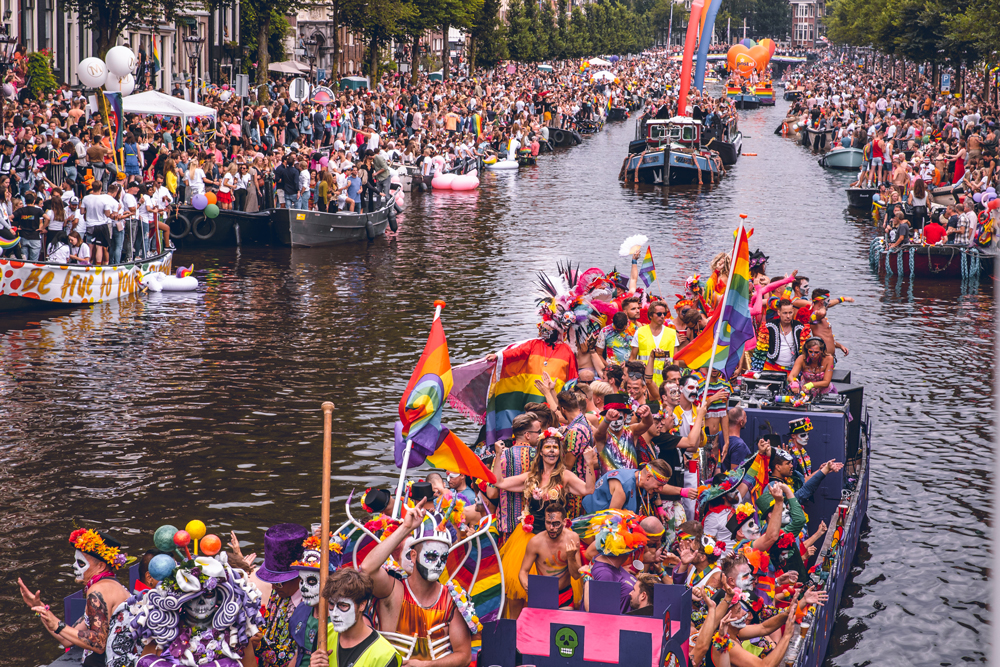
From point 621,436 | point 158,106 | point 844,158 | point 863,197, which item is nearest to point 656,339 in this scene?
point 621,436

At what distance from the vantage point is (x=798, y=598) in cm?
845

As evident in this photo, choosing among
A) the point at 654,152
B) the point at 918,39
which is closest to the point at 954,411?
the point at 654,152

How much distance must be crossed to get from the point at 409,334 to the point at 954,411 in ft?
27.5

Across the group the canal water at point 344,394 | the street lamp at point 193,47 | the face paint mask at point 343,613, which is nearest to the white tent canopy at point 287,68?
the street lamp at point 193,47

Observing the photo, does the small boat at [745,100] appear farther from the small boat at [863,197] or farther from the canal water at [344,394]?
the canal water at [344,394]

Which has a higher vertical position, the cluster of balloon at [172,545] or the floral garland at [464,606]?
the cluster of balloon at [172,545]

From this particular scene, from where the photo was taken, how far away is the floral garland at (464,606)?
683cm

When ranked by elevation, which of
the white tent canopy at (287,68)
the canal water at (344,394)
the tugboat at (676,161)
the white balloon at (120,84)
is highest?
the white tent canopy at (287,68)

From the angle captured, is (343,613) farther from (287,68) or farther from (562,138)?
(562,138)

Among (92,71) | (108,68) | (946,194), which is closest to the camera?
(92,71)

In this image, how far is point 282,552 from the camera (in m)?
6.88

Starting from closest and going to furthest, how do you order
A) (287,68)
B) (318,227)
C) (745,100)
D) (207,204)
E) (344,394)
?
1. (344,394)
2. (207,204)
3. (318,227)
4. (287,68)
5. (745,100)

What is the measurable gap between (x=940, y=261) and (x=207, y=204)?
15507mm

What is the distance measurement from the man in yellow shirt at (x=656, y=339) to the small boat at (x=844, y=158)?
3774cm
